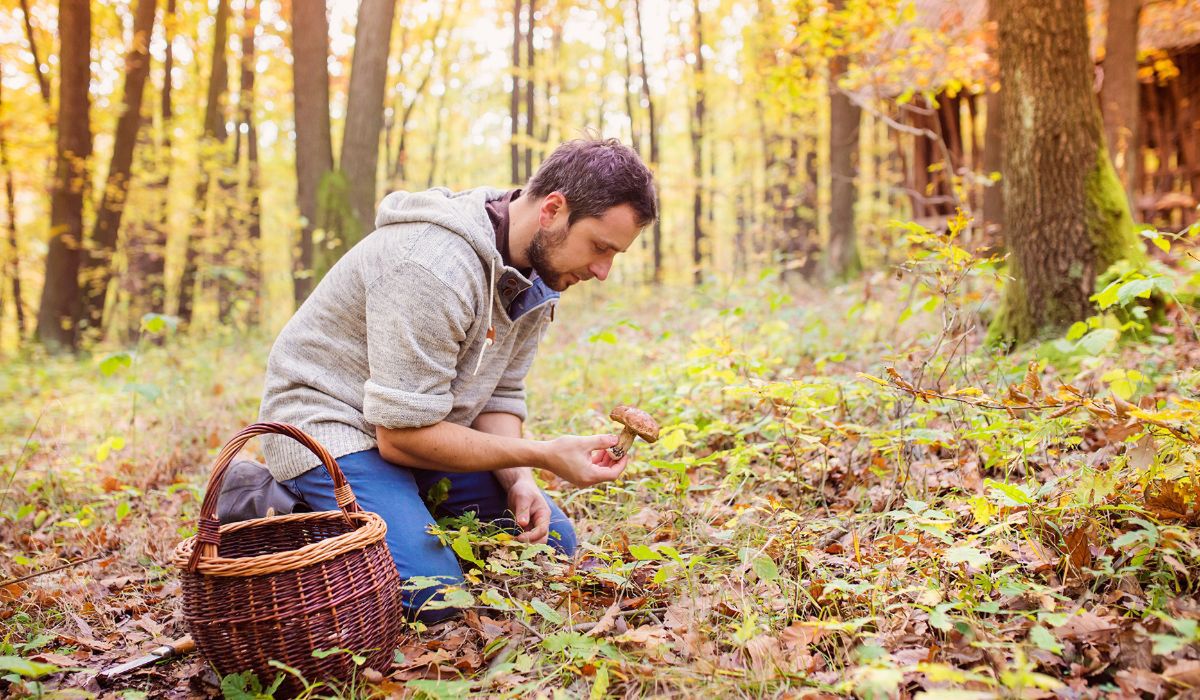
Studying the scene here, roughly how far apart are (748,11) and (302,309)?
1804cm

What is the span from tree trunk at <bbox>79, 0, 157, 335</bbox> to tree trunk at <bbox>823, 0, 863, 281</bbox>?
984cm

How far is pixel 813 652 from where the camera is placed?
2059 mm

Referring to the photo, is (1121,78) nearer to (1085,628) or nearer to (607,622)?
(1085,628)

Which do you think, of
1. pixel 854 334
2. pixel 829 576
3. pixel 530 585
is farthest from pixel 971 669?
pixel 854 334

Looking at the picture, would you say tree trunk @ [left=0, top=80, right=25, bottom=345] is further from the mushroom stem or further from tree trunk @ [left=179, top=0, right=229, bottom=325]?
the mushroom stem

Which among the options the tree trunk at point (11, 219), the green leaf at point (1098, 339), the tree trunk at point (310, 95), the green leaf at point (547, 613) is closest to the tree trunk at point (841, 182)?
the tree trunk at point (310, 95)

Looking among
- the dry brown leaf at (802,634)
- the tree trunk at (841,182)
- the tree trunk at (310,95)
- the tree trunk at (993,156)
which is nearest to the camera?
the dry brown leaf at (802,634)

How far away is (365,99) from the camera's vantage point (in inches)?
301

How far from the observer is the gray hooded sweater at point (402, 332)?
2.55 m

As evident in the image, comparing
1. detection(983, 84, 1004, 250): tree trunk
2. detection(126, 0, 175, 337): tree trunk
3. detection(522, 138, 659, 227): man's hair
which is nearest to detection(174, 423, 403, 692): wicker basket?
detection(522, 138, 659, 227): man's hair

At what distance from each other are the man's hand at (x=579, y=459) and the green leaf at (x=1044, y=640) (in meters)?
1.27

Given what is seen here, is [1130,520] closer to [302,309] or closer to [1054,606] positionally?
[1054,606]

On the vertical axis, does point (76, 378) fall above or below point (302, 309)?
below

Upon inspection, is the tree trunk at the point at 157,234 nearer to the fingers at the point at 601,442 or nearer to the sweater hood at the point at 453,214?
the sweater hood at the point at 453,214
